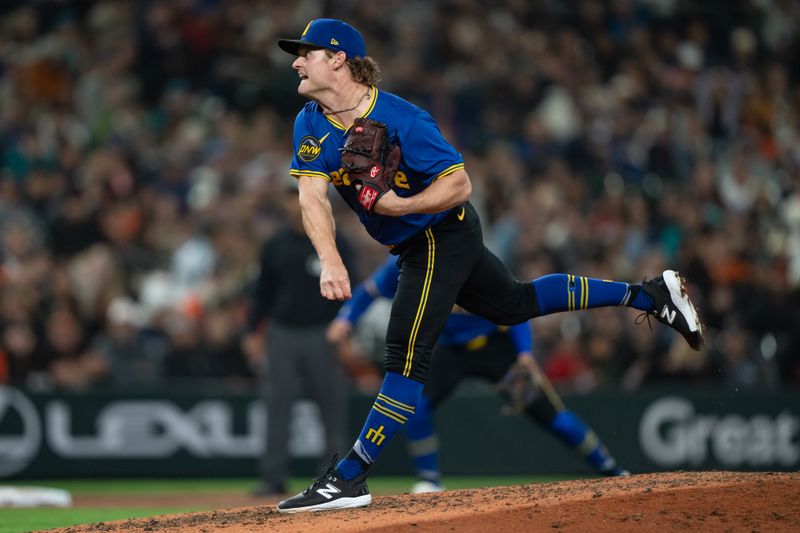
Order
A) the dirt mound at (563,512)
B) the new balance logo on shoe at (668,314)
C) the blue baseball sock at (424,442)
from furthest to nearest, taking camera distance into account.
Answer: the blue baseball sock at (424,442) → the new balance logo on shoe at (668,314) → the dirt mound at (563,512)

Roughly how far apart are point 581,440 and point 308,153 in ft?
13.0

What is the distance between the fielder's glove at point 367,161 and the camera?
6133 millimetres

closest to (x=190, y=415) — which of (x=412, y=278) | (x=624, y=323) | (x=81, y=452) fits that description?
(x=81, y=452)

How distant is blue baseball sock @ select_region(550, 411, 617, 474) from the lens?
926cm

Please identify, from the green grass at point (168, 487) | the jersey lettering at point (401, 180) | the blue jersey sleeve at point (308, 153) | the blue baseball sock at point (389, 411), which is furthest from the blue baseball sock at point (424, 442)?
the blue jersey sleeve at point (308, 153)


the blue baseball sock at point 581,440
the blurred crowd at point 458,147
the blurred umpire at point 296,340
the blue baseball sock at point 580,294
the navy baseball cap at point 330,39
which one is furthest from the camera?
the blurred crowd at point 458,147

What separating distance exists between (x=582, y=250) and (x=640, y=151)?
3.03 m

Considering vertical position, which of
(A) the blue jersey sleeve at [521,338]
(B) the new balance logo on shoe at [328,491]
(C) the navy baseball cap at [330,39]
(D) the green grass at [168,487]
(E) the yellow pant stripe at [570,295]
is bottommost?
(D) the green grass at [168,487]

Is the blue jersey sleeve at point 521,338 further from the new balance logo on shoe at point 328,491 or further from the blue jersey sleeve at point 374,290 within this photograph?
the new balance logo on shoe at point 328,491

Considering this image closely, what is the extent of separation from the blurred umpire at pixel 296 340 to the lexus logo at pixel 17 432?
108 inches

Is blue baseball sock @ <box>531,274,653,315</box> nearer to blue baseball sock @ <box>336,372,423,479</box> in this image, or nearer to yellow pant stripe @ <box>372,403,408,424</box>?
blue baseball sock @ <box>336,372,423,479</box>

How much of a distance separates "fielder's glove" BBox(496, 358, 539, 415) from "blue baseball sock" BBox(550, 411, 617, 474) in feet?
0.85

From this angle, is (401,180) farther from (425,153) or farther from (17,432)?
(17,432)

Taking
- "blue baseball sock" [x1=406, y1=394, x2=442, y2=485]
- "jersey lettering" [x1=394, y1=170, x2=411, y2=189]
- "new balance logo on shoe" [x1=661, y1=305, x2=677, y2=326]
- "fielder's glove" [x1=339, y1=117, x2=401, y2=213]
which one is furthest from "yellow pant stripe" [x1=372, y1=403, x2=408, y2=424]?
"blue baseball sock" [x1=406, y1=394, x2=442, y2=485]
